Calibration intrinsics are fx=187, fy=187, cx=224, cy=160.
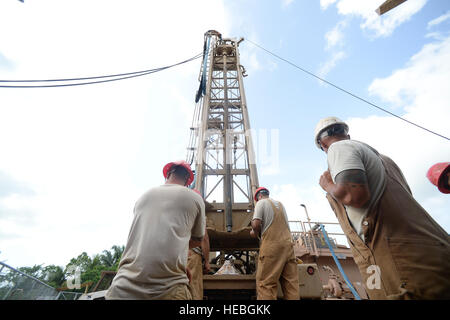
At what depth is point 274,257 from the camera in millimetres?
2326

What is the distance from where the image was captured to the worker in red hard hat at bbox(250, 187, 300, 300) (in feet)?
7.26

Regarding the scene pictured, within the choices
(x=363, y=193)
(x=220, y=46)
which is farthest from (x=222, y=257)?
(x=220, y=46)

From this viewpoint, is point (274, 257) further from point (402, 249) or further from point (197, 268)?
point (402, 249)

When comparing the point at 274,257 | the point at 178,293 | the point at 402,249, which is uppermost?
the point at 274,257

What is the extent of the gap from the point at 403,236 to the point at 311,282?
2.04m

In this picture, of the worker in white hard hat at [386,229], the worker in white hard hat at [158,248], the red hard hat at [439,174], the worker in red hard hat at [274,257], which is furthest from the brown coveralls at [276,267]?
the red hard hat at [439,174]

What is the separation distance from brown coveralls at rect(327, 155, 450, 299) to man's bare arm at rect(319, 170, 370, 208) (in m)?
0.09

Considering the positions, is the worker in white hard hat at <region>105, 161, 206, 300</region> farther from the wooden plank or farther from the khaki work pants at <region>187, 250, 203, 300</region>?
the wooden plank

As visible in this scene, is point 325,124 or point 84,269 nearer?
point 325,124

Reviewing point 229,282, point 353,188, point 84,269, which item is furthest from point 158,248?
point 84,269

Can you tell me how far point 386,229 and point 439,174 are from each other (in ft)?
2.76

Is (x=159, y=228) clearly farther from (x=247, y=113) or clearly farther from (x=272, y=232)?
(x=247, y=113)
